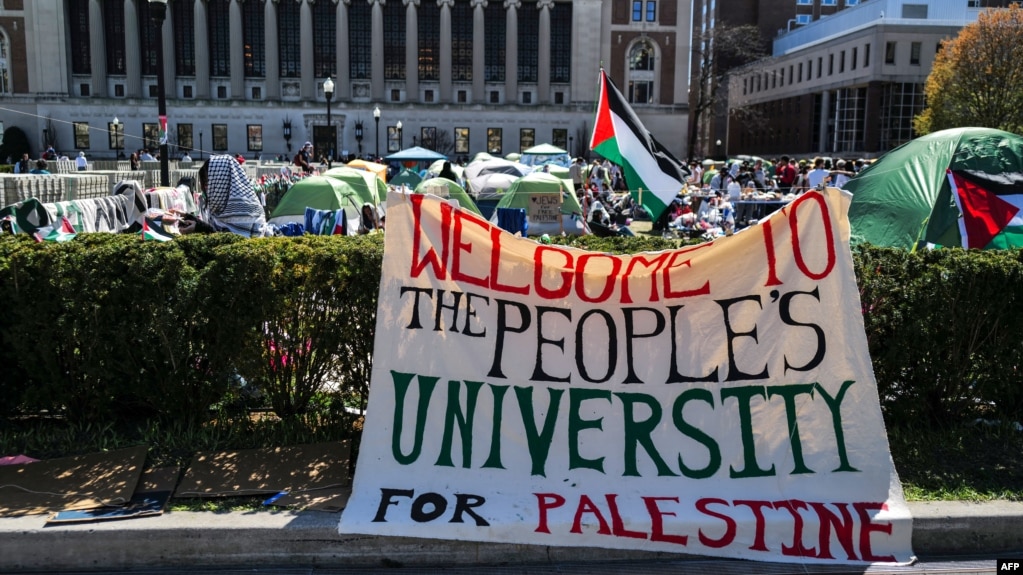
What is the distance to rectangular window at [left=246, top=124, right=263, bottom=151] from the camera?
74562mm

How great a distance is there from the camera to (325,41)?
75125 millimetres

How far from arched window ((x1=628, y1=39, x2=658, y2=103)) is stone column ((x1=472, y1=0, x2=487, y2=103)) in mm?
13531

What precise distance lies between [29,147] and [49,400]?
75.7 m

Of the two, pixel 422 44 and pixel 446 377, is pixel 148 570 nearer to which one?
pixel 446 377

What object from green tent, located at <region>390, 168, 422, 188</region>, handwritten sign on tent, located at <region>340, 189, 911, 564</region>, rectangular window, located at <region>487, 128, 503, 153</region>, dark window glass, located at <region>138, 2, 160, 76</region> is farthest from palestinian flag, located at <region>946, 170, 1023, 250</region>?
dark window glass, located at <region>138, 2, 160, 76</region>

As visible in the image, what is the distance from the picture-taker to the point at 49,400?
17.1 ft

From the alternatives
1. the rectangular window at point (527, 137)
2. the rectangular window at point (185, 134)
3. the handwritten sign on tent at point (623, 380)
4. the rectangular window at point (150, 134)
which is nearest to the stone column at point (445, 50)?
the rectangular window at point (527, 137)

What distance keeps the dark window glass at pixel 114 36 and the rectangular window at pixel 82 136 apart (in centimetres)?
579

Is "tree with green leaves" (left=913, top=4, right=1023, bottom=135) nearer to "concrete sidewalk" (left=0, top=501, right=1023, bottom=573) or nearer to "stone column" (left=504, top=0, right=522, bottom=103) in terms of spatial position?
"stone column" (left=504, top=0, right=522, bottom=103)

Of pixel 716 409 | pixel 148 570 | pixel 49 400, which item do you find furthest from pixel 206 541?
pixel 716 409

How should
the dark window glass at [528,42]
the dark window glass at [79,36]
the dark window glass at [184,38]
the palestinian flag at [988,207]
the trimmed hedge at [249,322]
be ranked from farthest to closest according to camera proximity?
the dark window glass at [528,42] → the dark window glass at [184,38] → the dark window glass at [79,36] → the palestinian flag at [988,207] → the trimmed hedge at [249,322]

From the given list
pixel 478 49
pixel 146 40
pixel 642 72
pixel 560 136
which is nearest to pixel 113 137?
pixel 146 40

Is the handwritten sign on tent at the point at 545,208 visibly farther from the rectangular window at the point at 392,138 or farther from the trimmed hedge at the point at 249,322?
the rectangular window at the point at 392,138

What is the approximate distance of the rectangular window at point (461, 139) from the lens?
75.7 m
